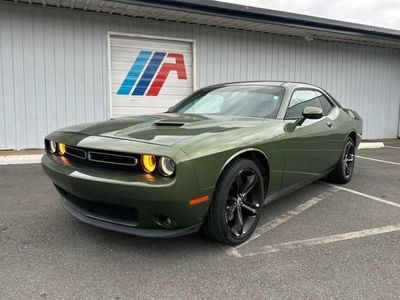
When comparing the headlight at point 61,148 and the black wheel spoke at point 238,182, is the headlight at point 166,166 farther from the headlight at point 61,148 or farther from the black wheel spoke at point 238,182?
the headlight at point 61,148

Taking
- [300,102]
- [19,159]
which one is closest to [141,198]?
[300,102]

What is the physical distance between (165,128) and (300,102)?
1894mm

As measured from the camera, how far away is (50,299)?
2113 millimetres

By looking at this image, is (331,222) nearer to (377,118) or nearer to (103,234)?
(103,234)

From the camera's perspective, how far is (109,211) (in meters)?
2.61

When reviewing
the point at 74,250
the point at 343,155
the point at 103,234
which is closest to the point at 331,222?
the point at 343,155

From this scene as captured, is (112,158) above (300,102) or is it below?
below

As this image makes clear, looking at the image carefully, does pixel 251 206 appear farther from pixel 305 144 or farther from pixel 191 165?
pixel 305 144

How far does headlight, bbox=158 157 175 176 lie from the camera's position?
2322mm

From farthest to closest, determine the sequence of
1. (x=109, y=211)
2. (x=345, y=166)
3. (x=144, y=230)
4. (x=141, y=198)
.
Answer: (x=345, y=166), (x=109, y=211), (x=144, y=230), (x=141, y=198)

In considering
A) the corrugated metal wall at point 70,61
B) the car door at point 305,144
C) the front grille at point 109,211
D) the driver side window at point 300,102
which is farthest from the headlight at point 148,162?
the corrugated metal wall at point 70,61

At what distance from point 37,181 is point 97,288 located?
→ 327 centimetres

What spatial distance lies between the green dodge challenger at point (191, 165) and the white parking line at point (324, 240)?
21 centimetres

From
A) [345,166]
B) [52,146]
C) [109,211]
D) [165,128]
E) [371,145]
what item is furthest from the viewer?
[371,145]
